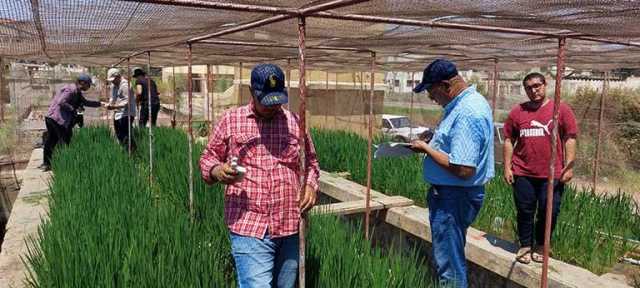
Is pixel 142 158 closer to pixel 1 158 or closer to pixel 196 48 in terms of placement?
pixel 196 48

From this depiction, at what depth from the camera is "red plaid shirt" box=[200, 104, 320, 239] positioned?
1906 mm

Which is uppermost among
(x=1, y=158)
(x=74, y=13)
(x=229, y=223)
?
(x=74, y=13)

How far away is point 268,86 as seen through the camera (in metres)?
1.81

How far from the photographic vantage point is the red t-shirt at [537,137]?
9.20 ft

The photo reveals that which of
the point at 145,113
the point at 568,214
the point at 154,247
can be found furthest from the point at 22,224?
the point at 145,113

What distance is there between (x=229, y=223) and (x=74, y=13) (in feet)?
3.92

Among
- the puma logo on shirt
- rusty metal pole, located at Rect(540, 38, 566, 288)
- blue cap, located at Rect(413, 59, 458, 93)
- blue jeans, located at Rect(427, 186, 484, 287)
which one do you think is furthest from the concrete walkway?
the puma logo on shirt

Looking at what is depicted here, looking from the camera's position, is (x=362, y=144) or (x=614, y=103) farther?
(x=614, y=103)

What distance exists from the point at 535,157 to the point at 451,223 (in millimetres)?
872

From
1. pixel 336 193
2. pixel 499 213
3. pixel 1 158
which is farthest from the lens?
pixel 1 158

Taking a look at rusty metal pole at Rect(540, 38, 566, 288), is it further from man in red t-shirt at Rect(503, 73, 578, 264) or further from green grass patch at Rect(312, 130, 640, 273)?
green grass patch at Rect(312, 130, 640, 273)

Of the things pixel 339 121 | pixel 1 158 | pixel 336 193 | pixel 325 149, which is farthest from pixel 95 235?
pixel 339 121

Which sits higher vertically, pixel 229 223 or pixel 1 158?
pixel 229 223

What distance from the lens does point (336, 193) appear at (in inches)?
186
